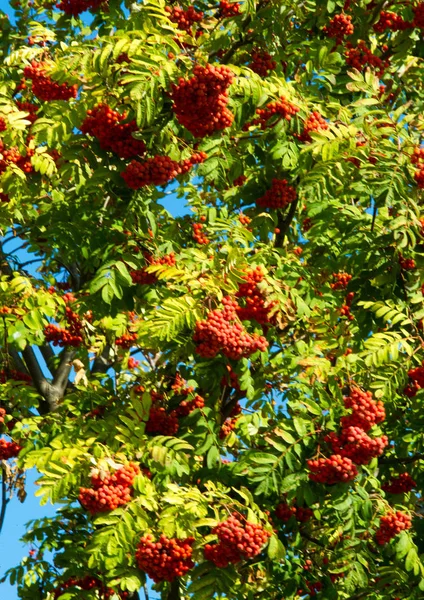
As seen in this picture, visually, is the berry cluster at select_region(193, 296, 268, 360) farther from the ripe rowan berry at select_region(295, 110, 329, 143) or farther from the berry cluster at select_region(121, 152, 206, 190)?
the ripe rowan berry at select_region(295, 110, 329, 143)

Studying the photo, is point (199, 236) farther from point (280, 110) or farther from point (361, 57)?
point (361, 57)

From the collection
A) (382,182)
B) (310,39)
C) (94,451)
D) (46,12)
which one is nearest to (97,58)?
(382,182)

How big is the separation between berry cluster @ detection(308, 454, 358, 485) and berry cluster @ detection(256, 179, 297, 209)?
236 centimetres

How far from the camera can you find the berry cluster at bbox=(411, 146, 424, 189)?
7480 mm

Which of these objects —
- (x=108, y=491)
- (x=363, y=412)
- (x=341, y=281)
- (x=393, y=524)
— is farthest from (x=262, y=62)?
(x=108, y=491)

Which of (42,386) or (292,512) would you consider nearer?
(292,512)

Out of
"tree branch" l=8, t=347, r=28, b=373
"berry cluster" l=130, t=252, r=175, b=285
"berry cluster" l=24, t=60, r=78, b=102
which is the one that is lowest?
"berry cluster" l=130, t=252, r=175, b=285

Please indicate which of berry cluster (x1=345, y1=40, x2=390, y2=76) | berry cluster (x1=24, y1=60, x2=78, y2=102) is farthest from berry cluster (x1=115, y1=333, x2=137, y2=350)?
berry cluster (x1=345, y1=40, x2=390, y2=76)

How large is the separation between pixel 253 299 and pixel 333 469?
1.36m

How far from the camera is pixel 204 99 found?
6434mm

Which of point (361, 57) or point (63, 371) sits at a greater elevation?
point (361, 57)

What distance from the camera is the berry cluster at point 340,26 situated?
29.8 feet

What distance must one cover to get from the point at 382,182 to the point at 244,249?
113 centimetres

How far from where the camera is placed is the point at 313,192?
7.41 metres
